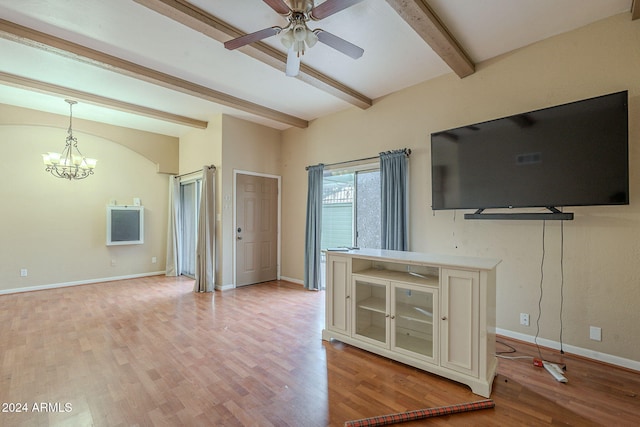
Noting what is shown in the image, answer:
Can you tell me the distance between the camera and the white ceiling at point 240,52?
2.46 meters

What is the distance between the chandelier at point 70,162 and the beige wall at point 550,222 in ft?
15.8

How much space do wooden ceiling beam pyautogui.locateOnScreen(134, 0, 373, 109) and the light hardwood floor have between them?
290 cm

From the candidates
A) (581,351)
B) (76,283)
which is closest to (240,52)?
(581,351)

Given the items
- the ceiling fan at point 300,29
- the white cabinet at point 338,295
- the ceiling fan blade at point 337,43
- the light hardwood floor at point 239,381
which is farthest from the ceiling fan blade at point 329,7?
the light hardwood floor at point 239,381

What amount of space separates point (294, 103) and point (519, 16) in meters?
2.95

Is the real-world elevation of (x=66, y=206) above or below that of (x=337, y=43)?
below

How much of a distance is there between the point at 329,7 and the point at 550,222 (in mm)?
2754

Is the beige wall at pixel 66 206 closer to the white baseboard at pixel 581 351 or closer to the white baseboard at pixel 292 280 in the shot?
the white baseboard at pixel 292 280

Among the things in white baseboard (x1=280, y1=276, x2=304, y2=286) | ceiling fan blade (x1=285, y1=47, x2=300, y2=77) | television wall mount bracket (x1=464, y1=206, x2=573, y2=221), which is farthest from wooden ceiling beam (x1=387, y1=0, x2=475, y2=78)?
white baseboard (x1=280, y1=276, x2=304, y2=286)

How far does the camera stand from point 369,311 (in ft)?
9.11

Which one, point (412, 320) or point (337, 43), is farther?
point (412, 320)

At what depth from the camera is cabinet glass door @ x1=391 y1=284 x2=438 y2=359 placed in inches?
93.7

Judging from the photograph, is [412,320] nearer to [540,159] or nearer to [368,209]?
[540,159]

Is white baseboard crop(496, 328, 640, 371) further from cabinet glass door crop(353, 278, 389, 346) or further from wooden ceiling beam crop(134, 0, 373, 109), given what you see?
wooden ceiling beam crop(134, 0, 373, 109)
